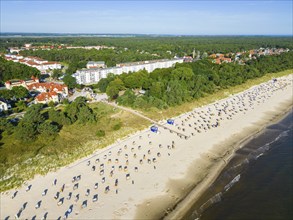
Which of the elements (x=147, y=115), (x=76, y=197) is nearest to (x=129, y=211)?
(x=76, y=197)

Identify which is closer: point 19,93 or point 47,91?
point 19,93

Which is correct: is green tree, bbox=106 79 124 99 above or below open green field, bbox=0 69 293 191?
above

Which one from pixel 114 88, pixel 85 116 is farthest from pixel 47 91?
pixel 85 116

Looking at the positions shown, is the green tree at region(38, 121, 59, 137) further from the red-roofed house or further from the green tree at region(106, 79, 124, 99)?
the green tree at region(106, 79, 124, 99)

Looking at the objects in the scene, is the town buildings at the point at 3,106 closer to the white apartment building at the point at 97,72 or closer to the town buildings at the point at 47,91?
the town buildings at the point at 47,91

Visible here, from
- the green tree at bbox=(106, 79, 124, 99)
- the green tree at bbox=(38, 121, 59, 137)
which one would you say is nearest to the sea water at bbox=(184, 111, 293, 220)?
the green tree at bbox=(38, 121, 59, 137)

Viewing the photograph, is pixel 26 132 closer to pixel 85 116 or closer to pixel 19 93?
pixel 85 116
